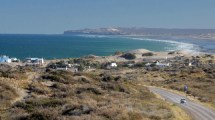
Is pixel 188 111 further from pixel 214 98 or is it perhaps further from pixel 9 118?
pixel 9 118

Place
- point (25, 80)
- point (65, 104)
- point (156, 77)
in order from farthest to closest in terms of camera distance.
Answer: point (156, 77) < point (25, 80) < point (65, 104)

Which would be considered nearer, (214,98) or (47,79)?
(47,79)

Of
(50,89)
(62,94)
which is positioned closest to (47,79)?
(50,89)

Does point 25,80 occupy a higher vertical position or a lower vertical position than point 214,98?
higher

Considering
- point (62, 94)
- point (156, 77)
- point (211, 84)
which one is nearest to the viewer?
point (62, 94)

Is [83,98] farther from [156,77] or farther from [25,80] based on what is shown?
[156,77]

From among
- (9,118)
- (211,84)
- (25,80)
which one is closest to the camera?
(9,118)

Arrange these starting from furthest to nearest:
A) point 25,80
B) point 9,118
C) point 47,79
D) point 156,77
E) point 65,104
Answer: point 156,77 < point 47,79 < point 25,80 < point 65,104 < point 9,118

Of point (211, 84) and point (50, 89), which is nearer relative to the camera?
point (50, 89)

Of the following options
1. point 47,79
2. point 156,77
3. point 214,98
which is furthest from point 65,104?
point 156,77
